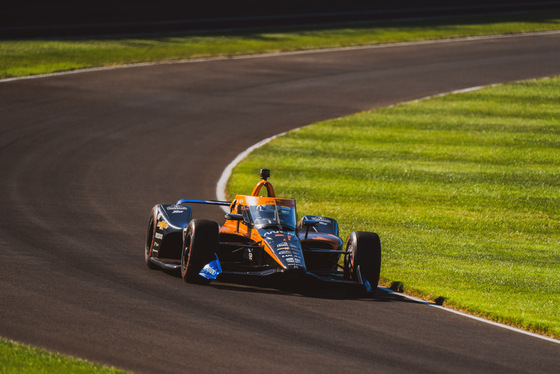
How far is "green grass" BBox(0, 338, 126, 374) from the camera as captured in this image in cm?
909

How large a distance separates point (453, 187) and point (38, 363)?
14.6 meters

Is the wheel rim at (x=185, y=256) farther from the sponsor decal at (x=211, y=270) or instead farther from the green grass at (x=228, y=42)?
the green grass at (x=228, y=42)

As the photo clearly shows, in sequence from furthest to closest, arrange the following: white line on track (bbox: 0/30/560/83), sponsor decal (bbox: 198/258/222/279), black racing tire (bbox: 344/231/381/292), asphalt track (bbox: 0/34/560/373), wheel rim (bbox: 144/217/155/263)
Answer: white line on track (bbox: 0/30/560/83) → wheel rim (bbox: 144/217/155/263) → black racing tire (bbox: 344/231/381/292) → sponsor decal (bbox: 198/258/222/279) → asphalt track (bbox: 0/34/560/373)

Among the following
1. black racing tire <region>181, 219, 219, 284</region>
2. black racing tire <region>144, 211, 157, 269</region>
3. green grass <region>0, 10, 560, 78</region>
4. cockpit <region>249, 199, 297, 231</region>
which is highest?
green grass <region>0, 10, 560, 78</region>

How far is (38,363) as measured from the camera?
30.4 feet

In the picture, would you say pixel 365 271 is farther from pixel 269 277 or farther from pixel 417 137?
pixel 417 137

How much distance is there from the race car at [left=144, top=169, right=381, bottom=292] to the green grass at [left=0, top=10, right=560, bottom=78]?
67.8ft

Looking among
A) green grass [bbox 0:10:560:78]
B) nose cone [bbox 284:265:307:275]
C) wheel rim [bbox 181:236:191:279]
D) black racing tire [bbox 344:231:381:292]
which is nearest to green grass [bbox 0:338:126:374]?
nose cone [bbox 284:265:307:275]

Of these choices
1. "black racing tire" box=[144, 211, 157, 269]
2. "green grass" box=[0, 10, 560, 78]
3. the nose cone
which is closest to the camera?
the nose cone

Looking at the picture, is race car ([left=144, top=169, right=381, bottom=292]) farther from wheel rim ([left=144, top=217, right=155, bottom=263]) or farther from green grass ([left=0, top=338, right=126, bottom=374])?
green grass ([left=0, top=338, right=126, bottom=374])

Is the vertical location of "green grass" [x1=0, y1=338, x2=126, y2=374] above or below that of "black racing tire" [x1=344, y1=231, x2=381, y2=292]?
below

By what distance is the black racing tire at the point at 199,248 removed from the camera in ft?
44.3

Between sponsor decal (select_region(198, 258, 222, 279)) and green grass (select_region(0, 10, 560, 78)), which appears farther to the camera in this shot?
green grass (select_region(0, 10, 560, 78))

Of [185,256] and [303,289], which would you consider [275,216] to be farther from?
[185,256]
